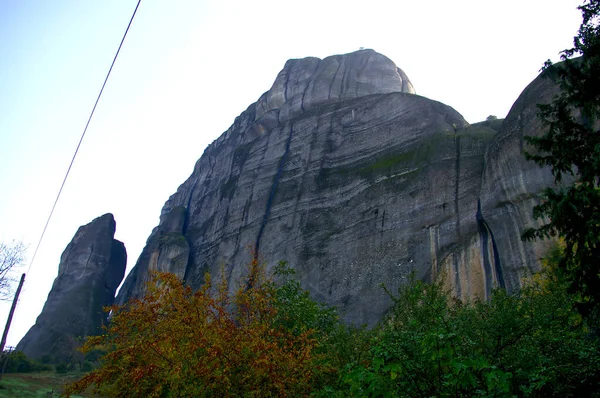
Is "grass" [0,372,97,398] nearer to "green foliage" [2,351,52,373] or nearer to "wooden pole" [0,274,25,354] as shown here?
"green foliage" [2,351,52,373]

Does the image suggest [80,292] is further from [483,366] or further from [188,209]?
[483,366]

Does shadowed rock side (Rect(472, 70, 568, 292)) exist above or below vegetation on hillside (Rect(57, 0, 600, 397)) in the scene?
above

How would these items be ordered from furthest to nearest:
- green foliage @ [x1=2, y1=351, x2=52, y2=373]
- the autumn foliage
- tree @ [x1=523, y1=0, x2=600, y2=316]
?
green foliage @ [x1=2, y1=351, x2=52, y2=373]
the autumn foliage
tree @ [x1=523, y1=0, x2=600, y2=316]

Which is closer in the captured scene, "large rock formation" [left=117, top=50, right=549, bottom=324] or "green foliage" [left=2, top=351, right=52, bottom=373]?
"large rock formation" [left=117, top=50, right=549, bottom=324]

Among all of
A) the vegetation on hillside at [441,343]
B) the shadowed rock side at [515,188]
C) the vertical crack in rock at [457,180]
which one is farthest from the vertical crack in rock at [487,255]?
the vegetation on hillside at [441,343]

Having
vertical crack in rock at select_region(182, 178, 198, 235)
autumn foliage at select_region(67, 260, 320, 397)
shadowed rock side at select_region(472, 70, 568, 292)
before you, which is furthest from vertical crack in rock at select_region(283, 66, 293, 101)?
autumn foliage at select_region(67, 260, 320, 397)

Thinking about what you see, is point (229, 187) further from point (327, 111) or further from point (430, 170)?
point (430, 170)

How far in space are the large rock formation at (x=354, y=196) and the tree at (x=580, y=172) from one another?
18394 mm

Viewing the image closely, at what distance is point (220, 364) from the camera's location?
1028 cm

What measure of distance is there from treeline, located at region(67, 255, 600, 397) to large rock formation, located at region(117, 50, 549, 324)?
626 inches

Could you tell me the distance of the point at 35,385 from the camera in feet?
106

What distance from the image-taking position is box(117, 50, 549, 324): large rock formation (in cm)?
2906

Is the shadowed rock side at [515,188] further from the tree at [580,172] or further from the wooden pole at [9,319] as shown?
the wooden pole at [9,319]

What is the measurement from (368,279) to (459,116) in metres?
16.1
